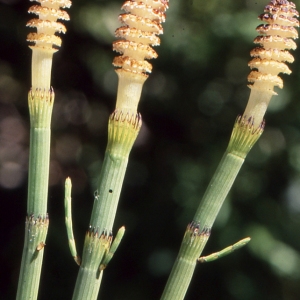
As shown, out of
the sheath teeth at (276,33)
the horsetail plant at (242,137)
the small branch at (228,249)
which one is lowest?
the small branch at (228,249)

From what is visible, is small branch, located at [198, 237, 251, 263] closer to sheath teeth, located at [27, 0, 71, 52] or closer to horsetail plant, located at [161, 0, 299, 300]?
horsetail plant, located at [161, 0, 299, 300]

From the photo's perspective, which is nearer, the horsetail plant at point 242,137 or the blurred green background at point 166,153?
the horsetail plant at point 242,137

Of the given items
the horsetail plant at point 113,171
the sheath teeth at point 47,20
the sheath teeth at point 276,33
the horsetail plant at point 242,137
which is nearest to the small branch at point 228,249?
the horsetail plant at point 242,137

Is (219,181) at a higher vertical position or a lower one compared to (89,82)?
lower

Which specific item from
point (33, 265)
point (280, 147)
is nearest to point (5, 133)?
point (280, 147)

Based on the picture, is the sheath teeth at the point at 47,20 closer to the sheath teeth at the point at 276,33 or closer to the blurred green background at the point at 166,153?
the sheath teeth at the point at 276,33

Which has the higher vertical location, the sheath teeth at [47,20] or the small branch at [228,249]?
the sheath teeth at [47,20]

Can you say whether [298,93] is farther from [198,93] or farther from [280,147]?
[198,93]
